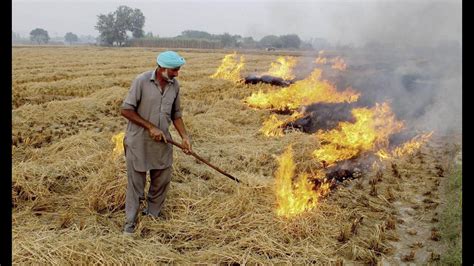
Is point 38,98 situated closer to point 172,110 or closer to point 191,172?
point 191,172

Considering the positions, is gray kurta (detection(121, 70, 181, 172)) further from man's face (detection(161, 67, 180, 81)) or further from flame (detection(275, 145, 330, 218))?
flame (detection(275, 145, 330, 218))

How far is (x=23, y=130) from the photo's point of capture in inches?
322

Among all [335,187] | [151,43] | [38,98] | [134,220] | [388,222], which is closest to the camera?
[134,220]

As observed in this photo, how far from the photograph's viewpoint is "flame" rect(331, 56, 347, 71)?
15120mm

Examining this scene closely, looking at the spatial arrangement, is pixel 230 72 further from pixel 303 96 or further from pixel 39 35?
pixel 39 35

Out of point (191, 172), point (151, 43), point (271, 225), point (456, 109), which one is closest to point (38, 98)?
point (191, 172)

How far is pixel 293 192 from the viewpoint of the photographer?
5168mm

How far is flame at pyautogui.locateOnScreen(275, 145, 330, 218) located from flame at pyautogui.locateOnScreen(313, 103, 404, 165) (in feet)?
3.48

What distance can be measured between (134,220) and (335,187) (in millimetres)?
2882

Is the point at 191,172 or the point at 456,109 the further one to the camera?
the point at 456,109

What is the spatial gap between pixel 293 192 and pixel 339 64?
36.8 feet

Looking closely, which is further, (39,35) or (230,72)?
(39,35)

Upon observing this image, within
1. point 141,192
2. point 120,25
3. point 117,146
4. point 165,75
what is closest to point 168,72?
point 165,75

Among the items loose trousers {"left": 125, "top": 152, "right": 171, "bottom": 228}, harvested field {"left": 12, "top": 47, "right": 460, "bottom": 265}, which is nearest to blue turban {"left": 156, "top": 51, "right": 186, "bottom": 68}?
loose trousers {"left": 125, "top": 152, "right": 171, "bottom": 228}
